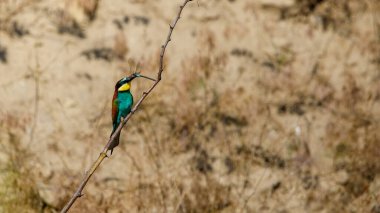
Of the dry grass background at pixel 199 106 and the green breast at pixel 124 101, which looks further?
the dry grass background at pixel 199 106

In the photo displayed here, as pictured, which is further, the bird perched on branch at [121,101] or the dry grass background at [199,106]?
the dry grass background at [199,106]

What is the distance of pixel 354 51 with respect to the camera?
6.41 m

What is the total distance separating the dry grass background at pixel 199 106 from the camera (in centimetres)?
514

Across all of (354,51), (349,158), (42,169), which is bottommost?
(349,158)

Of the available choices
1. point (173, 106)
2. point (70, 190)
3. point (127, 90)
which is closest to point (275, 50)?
point (173, 106)

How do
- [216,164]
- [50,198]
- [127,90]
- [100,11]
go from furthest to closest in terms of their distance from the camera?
1. [100,11]
2. [216,164]
3. [50,198]
4. [127,90]

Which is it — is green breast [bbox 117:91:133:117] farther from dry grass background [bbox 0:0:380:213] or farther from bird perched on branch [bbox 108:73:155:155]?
dry grass background [bbox 0:0:380:213]

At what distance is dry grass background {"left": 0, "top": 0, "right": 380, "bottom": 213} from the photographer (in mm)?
5145

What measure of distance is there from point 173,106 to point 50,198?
4.78 ft

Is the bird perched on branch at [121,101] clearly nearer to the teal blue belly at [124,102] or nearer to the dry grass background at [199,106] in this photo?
the teal blue belly at [124,102]

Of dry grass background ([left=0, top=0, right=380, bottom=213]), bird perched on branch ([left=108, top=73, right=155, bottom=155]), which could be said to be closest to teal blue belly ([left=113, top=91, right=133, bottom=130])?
bird perched on branch ([left=108, top=73, right=155, bottom=155])

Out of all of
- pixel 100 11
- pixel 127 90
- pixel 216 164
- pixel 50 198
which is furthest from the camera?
pixel 100 11

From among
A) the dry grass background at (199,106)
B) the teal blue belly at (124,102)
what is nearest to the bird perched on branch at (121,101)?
the teal blue belly at (124,102)

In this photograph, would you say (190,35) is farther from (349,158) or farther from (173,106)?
(349,158)
